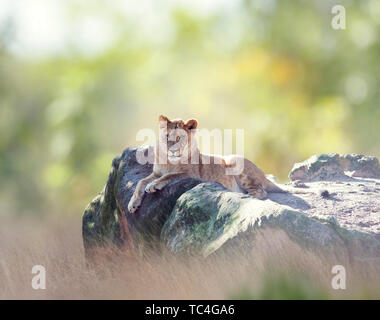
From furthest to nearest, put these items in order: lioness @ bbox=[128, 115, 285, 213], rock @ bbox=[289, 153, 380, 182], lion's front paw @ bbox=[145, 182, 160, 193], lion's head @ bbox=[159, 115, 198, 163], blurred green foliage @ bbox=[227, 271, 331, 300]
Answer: rock @ bbox=[289, 153, 380, 182]
lion's head @ bbox=[159, 115, 198, 163]
lioness @ bbox=[128, 115, 285, 213]
lion's front paw @ bbox=[145, 182, 160, 193]
blurred green foliage @ bbox=[227, 271, 331, 300]

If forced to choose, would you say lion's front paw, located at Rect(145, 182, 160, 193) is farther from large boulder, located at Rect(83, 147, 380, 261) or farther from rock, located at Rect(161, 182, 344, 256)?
rock, located at Rect(161, 182, 344, 256)

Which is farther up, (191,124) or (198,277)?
(191,124)

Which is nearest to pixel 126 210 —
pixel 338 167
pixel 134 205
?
pixel 134 205

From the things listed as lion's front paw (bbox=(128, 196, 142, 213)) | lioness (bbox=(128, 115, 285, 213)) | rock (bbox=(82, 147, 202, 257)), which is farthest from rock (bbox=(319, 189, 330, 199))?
lion's front paw (bbox=(128, 196, 142, 213))

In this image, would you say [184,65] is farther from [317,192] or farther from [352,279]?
[352,279]

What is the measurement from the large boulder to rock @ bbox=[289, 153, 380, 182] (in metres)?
0.02

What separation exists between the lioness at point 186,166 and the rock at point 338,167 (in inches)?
61.2

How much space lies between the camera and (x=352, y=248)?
5445 millimetres

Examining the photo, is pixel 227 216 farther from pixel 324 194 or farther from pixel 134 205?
pixel 324 194

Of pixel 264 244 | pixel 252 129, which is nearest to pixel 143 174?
pixel 264 244

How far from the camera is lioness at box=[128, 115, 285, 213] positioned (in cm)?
721

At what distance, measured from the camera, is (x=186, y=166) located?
303 inches

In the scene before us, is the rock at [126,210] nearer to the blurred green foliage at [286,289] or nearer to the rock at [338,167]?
the blurred green foliage at [286,289]

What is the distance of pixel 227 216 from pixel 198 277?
727mm
